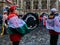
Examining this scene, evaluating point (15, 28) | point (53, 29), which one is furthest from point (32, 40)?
point (15, 28)

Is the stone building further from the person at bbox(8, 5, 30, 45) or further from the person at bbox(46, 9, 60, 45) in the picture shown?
the person at bbox(8, 5, 30, 45)

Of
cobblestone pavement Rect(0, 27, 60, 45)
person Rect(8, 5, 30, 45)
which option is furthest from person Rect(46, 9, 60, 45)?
cobblestone pavement Rect(0, 27, 60, 45)

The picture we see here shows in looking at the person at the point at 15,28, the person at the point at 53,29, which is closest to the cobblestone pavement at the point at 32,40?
the person at the point at 53,29

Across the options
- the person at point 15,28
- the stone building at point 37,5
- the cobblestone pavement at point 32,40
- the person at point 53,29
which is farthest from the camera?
the stone building at point 37,5

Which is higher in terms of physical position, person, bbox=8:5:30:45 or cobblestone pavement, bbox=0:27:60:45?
person, bbox=8:5:30:45

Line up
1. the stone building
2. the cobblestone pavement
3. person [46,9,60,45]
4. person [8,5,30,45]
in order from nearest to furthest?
person [8,5,30,45]
person [46,9,60,45]
the cobblestone pavement
the stone building

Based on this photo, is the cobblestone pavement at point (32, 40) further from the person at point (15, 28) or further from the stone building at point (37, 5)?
the stone building at point (37, 5)

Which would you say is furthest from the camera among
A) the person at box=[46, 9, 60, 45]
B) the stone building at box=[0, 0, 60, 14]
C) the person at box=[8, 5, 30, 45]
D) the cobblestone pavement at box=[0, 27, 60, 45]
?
the stone building at box=[0, 0, 60, 14]

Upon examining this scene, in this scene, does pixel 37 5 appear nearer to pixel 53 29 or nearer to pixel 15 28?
pixel 53 29

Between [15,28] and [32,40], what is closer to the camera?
[15,28]

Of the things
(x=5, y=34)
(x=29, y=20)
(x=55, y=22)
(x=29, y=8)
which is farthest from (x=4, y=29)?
(x=29, y=8)

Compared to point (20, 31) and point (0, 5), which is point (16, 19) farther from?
point (0, 5)

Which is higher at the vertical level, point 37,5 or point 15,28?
point 15,28

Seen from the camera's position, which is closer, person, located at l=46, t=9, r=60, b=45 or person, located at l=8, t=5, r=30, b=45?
person, located at l=8, t=5, r=30, b=45
